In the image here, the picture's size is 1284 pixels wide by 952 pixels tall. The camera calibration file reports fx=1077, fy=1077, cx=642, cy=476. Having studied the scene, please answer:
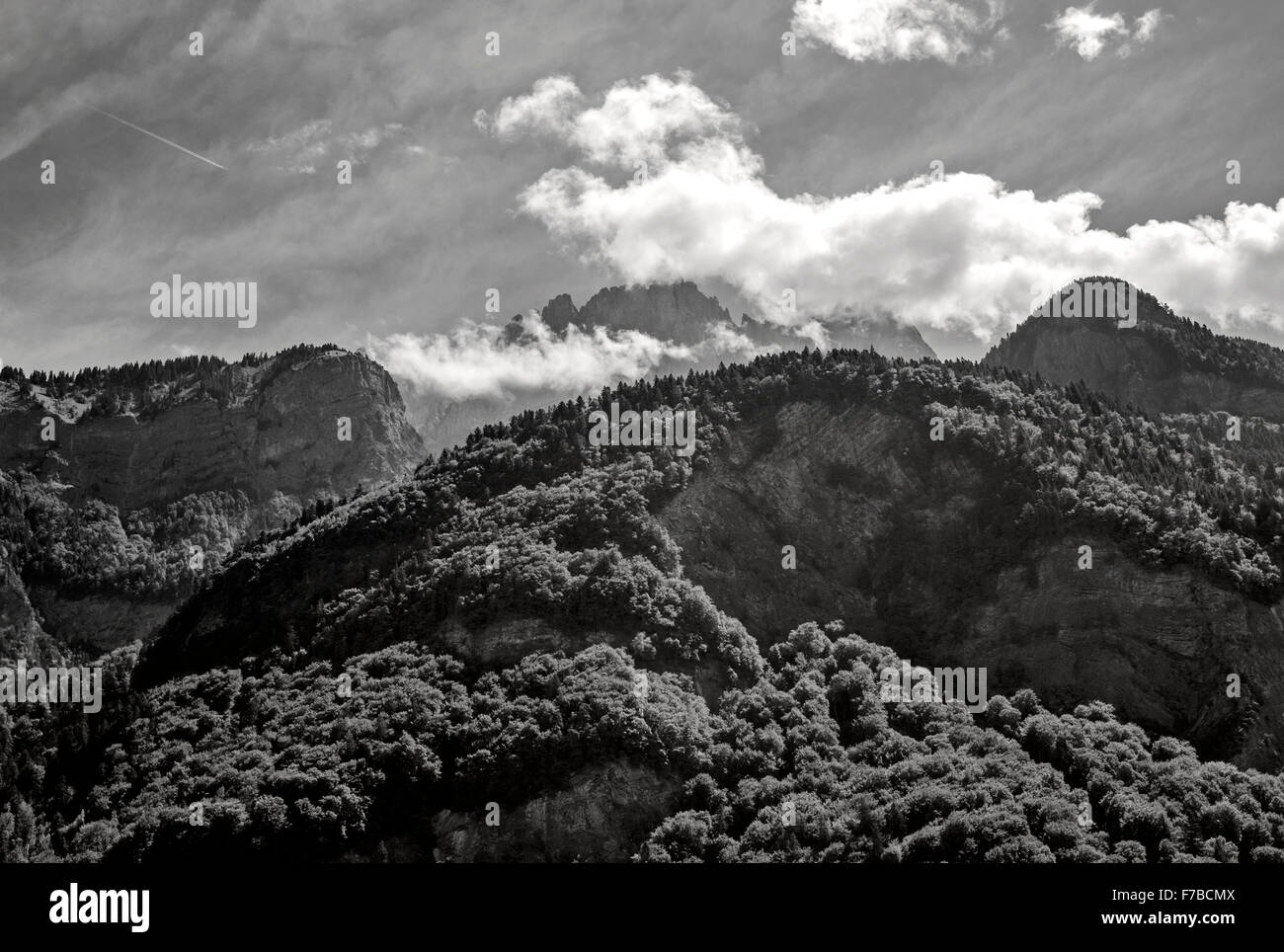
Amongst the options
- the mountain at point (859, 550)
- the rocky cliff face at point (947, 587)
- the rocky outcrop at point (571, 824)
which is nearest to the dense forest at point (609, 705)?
the mountain at point (859, 550)

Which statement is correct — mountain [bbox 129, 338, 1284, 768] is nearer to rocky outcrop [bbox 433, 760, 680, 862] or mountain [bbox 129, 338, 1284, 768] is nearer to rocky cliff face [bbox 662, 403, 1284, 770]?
rocky cliff face [bbox 662, 403, 1284, 770]

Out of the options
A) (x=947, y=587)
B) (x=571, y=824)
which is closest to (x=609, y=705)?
(x=571, y=824)

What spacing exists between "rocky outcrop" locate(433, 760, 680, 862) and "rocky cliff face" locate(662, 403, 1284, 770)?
38.8 m

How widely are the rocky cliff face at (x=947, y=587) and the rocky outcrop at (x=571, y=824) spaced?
38.8 metres

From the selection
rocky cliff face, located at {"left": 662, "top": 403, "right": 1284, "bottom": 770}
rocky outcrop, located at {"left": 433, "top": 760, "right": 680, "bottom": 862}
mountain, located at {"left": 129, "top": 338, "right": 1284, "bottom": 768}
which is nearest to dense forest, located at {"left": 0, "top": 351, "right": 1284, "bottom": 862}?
mountain, located at {"left": 129, "top": 338, "right": 1284, "bottom": 768}

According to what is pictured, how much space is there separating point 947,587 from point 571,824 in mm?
66531

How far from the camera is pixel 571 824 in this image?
106875 mm

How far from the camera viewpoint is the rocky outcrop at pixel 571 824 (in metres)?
106

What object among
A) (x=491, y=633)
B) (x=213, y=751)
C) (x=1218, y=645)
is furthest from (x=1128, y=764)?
(x=213, y=751)

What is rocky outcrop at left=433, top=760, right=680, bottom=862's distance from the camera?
105625 mm

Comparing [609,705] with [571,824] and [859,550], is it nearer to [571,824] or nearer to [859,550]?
[571,824]

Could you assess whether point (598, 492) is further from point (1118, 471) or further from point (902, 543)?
point (1118, 471)
